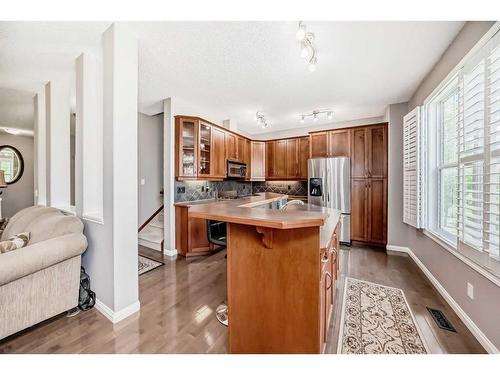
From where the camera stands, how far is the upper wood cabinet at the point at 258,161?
196 inches

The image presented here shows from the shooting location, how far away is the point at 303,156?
4676 millimetres

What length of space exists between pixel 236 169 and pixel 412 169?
10.0 ft

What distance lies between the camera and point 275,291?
3.94 ft

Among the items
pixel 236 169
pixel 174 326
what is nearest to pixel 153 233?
pixel 236 169

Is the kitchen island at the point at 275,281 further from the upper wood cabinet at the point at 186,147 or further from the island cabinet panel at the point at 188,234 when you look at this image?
the upper wood cabinet at the point at 186,147

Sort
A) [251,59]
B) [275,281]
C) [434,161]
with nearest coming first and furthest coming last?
1. [275,281]
2. [251,59]
3. [434,161]

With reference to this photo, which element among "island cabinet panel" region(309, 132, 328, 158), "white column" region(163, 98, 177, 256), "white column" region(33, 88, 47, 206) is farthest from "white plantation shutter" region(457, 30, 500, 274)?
"white column" region(33, 88, 47, 206)

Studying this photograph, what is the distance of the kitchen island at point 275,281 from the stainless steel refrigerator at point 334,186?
2.82 metres

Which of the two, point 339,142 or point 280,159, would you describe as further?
point 280,159

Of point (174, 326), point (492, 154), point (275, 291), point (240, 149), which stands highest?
point (240, 149)

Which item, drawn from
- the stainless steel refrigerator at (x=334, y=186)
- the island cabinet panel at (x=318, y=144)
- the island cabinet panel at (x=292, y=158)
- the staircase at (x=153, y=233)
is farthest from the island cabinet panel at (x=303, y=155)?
the staircase at (x=153, y=233)

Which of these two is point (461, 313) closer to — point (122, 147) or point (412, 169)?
point (412, 169)

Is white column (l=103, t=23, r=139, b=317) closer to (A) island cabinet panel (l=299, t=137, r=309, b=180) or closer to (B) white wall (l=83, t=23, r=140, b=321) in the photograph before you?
(B) white wall (l=83, t=23, r=140, b=321)
